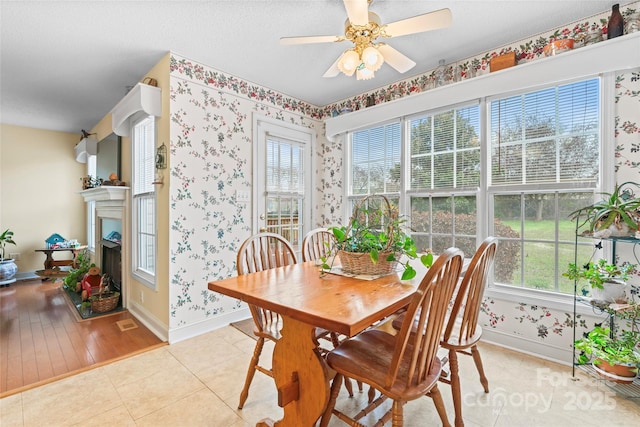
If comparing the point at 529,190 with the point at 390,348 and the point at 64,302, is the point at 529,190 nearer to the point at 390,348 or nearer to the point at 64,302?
the point at 390,348

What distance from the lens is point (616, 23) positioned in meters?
1.91

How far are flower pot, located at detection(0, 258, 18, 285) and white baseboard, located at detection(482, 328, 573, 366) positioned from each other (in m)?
6.12

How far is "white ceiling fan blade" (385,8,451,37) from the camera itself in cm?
145

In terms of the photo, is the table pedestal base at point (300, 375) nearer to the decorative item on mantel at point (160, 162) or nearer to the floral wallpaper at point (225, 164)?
the floral wallpaper at point (225, 164)

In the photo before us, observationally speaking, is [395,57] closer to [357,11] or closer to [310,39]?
[357,11]

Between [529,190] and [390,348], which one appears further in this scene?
[529,190]

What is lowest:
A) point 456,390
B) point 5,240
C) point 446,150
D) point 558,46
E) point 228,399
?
point 228,399

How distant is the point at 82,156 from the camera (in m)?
4.96

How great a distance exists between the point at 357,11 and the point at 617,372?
254cm

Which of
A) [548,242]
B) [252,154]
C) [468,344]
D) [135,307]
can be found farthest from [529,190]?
[135,307]

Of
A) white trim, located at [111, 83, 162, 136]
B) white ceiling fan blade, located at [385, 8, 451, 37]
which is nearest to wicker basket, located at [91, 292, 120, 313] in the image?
white trim, located at [111, 83, 162, 136]

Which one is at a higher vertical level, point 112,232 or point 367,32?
point 367,32

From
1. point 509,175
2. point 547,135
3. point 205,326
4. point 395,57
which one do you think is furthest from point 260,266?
point 547,135

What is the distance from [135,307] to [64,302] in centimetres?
124
